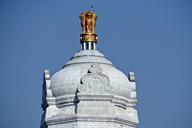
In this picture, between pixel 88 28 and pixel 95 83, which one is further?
pixel 88 28

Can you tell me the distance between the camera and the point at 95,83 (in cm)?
14375

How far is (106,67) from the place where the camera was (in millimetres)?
146875

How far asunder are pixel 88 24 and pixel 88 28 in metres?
0.36

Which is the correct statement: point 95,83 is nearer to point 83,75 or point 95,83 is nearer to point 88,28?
point 83,75

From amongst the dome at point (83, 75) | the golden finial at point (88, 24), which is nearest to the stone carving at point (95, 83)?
the dome at point (83, 75)

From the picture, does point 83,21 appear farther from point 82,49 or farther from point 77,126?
point 77,126

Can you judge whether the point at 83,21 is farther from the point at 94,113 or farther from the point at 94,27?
the point at 94,113

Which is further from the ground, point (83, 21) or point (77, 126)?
point (83, 21)

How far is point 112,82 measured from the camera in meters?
146

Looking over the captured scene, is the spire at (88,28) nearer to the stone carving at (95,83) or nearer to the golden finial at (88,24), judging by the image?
the golden finial at (88,24)

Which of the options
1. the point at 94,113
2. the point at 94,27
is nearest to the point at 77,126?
the point at 94,113

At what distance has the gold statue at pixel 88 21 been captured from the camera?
5871 inches

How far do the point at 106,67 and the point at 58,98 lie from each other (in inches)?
202

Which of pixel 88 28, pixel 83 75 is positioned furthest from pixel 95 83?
pixel 88 28
